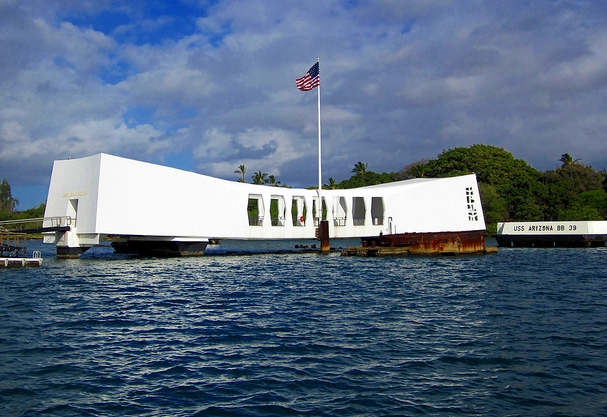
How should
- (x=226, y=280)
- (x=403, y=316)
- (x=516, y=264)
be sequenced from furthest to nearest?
(x=516, y=264), (x=226, y=280), (x=403, y=316)

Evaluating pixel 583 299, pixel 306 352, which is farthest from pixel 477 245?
pixel 306 352

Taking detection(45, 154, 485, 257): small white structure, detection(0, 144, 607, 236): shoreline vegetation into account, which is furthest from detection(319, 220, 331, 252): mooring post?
detection(0, 144, 607, 236): shoreline vegetation

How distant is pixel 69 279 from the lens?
23.6 meters

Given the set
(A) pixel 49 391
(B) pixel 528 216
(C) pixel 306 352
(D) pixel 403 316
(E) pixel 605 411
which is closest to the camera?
(E) pixel 605 411

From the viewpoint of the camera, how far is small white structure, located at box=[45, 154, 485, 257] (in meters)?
35.1

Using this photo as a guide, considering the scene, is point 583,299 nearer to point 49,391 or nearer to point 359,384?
point 359,384

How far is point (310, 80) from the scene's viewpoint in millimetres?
40594

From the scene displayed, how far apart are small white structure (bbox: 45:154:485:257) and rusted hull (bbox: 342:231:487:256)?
7.18 metres

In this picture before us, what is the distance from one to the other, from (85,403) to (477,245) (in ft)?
118

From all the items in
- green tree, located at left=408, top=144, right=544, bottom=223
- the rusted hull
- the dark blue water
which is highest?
green tree, located at left=408, top=144, right=544, bottom=223

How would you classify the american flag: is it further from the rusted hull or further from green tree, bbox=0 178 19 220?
green tree, bbox=0 178 19 220

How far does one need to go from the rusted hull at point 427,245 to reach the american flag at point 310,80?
12.3 m

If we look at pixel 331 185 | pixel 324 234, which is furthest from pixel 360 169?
pixel 324 234

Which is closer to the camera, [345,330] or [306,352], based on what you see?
[306,352]
